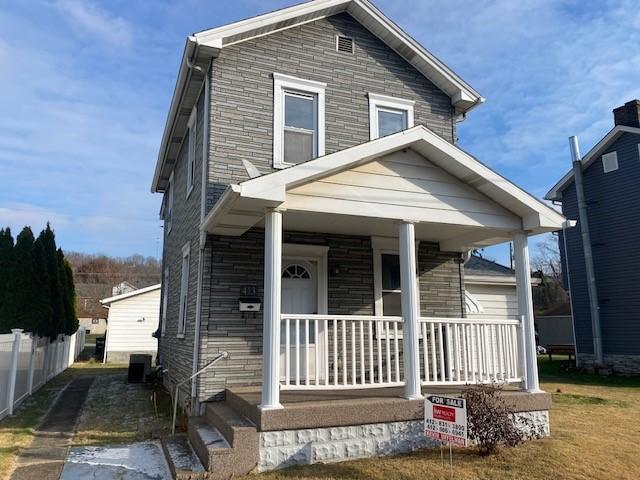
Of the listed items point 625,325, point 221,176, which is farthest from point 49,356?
point 625,325

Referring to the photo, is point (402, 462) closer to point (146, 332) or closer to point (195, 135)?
point (195, 135)

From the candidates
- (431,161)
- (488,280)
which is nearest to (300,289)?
(431,161)

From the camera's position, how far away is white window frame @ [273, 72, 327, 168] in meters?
8.09

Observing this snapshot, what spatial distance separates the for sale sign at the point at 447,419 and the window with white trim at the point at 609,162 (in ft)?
48.5

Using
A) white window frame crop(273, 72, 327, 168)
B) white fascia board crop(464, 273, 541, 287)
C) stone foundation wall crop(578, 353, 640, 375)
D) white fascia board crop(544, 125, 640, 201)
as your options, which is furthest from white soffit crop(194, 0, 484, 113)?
stone foundation wall crop(578, 353, 640, 375)

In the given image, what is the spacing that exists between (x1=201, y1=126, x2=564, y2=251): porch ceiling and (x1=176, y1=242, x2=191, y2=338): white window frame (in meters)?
2.10

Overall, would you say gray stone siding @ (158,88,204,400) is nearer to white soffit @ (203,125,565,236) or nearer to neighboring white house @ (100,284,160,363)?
white soffit @ (203,125,565,236)

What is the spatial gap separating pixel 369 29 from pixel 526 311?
586 centimetres

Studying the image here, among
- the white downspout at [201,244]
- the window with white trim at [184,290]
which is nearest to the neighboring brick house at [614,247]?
the window with white trim at [184,290]

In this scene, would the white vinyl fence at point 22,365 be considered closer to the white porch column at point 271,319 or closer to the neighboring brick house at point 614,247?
the white porch column at point 271,319

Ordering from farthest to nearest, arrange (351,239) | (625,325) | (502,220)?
(625,325), (351,239), (502,220)

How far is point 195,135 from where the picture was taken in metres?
9.18

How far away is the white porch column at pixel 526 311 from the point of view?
6738mm

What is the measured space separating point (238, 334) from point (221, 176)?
2.47 m
